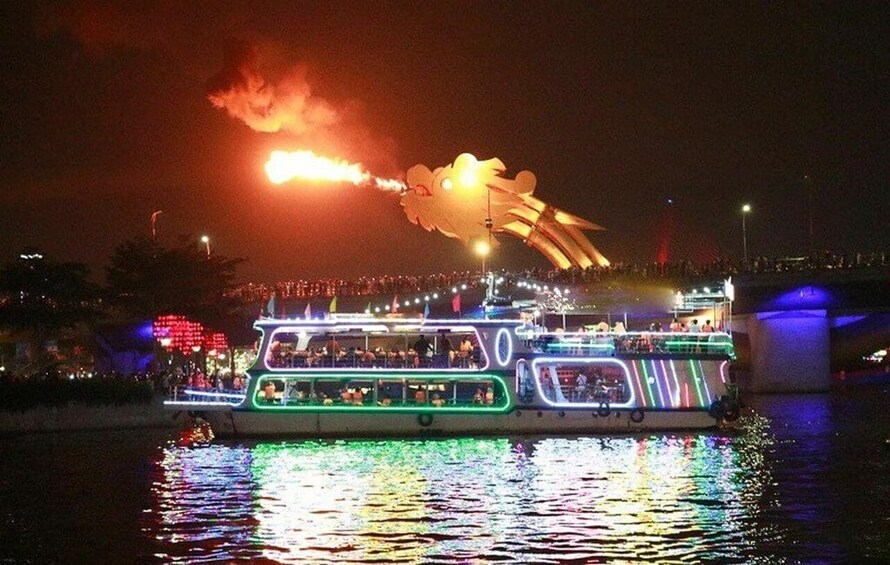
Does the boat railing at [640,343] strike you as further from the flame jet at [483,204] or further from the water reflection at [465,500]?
the flame jet at [483,204]

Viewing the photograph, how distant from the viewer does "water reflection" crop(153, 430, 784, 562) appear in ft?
94.8

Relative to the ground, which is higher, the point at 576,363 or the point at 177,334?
the point at 177,334

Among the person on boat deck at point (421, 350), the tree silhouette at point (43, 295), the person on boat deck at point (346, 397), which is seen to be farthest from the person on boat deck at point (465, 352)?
the tree silhouette at point (43, 295)

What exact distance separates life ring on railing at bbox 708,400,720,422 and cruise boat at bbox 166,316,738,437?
1.6 inches

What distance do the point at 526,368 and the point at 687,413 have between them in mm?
7143

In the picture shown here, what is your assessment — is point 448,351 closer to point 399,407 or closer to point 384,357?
point 384,357

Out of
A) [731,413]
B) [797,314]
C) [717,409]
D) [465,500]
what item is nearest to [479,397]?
[717,409]

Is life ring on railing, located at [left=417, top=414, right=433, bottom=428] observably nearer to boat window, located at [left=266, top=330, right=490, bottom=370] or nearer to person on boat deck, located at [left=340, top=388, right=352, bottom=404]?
boat window, located at [left=266, top=330, right=490, bottom=370]

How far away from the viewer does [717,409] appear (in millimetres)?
56344

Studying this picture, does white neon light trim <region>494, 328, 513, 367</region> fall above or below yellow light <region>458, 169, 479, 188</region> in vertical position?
below

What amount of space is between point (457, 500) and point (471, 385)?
20104 mm

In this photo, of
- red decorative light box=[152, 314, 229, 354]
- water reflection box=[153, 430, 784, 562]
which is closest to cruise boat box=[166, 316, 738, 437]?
water reflection box=[153, 430, 784, 562]

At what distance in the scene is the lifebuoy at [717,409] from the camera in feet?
185

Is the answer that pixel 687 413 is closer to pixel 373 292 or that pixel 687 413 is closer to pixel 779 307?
pixel 779 307
